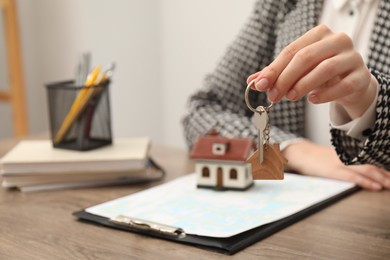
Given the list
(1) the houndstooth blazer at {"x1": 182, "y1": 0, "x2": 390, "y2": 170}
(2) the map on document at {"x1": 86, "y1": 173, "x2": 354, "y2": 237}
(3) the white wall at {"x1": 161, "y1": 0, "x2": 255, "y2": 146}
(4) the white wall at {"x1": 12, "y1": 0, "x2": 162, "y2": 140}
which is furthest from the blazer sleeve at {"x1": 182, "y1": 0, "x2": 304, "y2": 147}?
(4) the white wall at {"x1": 12, "y1": 0, "x2": 162, "y2": 140}

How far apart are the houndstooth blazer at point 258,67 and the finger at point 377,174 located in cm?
21

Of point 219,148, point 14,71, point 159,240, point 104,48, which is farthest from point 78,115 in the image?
point 14,71

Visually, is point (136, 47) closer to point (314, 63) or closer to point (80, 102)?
point (80, 102)

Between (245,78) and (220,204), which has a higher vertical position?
(245,78)

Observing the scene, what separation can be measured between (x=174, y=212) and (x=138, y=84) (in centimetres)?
168

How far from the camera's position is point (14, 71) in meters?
2.41

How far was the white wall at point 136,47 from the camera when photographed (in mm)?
2223

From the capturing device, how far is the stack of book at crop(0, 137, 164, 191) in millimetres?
958

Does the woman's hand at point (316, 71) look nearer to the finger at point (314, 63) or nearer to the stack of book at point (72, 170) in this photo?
the finger at point (314, 63)

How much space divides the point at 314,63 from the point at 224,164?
27cm

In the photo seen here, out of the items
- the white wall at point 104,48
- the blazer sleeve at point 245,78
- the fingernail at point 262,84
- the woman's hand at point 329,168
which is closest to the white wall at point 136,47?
the white wall at point 104,48

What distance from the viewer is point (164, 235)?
2.32 ft

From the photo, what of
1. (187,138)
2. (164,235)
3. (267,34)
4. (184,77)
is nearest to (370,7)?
(267,34)

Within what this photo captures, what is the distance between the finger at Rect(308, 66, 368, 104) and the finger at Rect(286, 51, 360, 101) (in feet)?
0.04
